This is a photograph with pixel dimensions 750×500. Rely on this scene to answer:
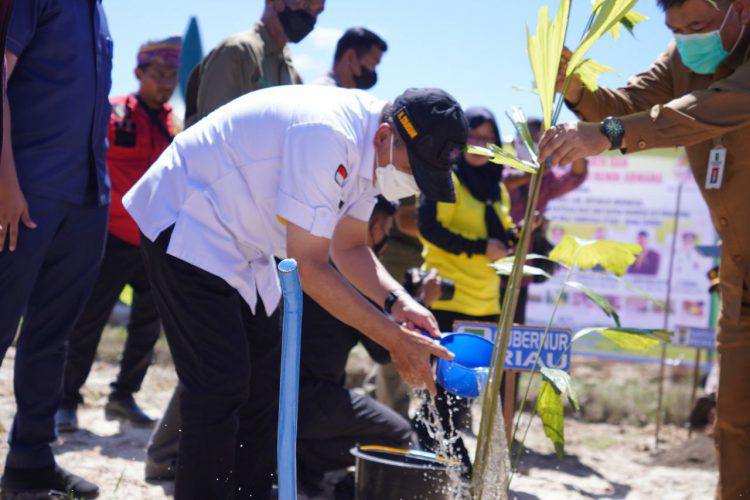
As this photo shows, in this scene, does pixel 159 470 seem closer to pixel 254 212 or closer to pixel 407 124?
pixel 254 212

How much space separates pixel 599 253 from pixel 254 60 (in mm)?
1876

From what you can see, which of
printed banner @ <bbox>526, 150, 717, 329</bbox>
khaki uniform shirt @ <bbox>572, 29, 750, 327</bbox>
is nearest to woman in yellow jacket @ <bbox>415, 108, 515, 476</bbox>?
khaki uniform shirt @ <bbox>572, 29, 750, 327</bbox>

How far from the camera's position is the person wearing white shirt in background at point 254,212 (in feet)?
7.95

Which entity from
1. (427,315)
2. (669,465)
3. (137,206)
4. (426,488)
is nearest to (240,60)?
(137,206)

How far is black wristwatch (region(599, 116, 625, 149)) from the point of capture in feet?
9.03

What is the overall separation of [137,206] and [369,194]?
725 mm

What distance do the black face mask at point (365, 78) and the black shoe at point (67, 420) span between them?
2.36 meters

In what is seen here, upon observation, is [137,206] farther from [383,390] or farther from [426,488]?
[383,390]

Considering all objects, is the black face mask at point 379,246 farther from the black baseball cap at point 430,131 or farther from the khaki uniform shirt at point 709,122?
the black baseball cap at point 430,131

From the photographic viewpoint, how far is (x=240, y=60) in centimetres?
400

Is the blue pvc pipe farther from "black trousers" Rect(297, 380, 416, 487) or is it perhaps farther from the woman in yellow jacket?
the woman in yellow jacket

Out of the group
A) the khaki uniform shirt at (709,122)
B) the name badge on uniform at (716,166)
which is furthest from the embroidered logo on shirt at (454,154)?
the name badge on uniform at (716,166)

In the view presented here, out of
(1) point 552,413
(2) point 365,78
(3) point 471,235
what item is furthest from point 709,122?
(2) point 365,78

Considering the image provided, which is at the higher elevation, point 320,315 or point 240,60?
point 240,60
